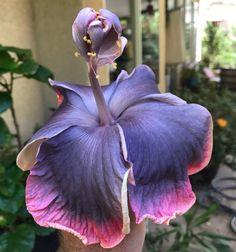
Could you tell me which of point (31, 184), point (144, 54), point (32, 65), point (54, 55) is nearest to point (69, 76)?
point (54, 55)

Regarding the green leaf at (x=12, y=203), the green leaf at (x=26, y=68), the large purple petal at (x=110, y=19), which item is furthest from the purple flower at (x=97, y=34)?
the green leaf at (x=26, y=68)

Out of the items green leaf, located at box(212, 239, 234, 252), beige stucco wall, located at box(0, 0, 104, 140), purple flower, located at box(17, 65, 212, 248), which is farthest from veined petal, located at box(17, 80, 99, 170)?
beige stucco wall, located at box(0, 0, 104, 140)

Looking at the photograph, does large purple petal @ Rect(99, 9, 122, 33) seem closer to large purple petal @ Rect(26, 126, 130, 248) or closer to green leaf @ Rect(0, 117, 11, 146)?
large purple petal @ Rect(26, 126, 130, 248)

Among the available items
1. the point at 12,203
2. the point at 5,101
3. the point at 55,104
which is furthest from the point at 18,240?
the point at 55,104

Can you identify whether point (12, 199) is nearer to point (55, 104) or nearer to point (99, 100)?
point (99, 100)

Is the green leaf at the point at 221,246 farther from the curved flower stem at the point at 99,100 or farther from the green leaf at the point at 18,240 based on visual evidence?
the curved flower stem at the point at 99,100

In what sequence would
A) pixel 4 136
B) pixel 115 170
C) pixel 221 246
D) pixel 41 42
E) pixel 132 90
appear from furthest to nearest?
pixel 41 42 → pixel 221 246 → pixel 4 136 → pixel 132 90 → pixel 115 170
